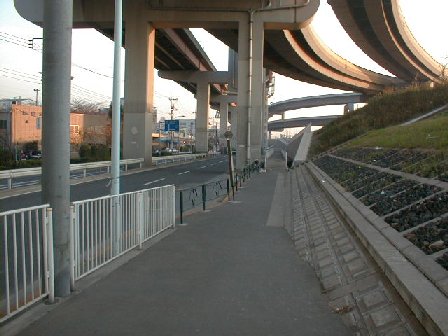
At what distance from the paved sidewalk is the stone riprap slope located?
1387mm

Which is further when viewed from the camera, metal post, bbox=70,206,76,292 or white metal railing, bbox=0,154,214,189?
white metal railing, bbox=0,154,214,189

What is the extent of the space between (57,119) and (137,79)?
3416 cm

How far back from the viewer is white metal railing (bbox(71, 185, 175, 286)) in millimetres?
6456

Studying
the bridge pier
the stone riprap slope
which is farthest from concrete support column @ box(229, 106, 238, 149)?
the stone riprap slope

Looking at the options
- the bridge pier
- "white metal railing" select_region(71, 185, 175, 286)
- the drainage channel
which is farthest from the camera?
the bridge pier

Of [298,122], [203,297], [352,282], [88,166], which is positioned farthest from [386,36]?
[298,122]

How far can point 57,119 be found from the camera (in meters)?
5.86

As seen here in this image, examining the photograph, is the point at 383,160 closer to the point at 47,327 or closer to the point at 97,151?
→ the point at 47,327

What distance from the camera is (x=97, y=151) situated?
158 ft

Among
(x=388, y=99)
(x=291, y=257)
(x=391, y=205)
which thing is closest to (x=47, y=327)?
(x=291, y=257)

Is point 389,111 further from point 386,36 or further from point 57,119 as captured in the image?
point 57,119

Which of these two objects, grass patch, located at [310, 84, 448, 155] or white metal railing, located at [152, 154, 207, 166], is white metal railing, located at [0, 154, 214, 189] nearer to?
white metal railing, located at [152, 154, 207, 166]

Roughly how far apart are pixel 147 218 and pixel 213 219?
358 cm

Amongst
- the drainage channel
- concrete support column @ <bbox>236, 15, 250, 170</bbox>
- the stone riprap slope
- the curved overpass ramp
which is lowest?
the drainage channel
